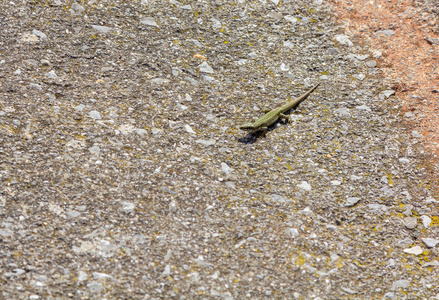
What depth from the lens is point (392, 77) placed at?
23.9 ft

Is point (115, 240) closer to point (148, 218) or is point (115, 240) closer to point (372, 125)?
point (148, 218)

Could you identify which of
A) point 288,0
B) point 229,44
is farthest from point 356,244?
point 288,0

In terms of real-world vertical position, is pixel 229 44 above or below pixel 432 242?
above

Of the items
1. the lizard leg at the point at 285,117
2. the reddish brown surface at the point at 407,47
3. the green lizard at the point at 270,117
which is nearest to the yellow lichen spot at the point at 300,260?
the green lizard at the point at 270,117

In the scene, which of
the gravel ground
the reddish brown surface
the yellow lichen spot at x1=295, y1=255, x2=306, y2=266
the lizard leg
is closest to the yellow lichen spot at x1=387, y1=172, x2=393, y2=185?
the gravel ground

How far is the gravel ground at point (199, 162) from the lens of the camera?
4.68 metres

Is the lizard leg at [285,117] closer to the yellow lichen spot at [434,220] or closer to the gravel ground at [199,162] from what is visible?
the gravel ground at [199,162]

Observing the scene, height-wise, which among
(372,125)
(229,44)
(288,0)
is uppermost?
(288,0)

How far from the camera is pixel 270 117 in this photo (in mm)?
6281

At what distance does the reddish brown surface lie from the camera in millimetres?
6781

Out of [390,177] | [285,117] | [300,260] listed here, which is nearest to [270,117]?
[285,117]

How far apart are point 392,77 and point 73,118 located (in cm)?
535

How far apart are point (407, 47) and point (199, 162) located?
466cm

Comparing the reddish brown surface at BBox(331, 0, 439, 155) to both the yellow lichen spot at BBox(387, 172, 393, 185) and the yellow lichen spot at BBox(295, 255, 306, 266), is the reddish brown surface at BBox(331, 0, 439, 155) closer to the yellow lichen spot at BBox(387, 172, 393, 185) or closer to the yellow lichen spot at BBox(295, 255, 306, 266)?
the yellow lichen spot at BBox(387, 172, 393, 185)
